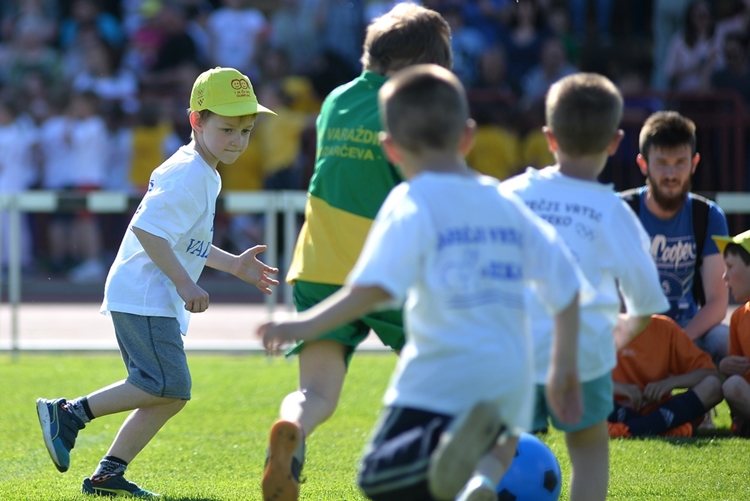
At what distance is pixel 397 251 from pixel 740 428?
3622 mm

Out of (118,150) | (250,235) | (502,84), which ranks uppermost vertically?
(502,84)

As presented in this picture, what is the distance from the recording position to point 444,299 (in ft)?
9.25

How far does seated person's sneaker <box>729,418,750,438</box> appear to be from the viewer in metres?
5.68

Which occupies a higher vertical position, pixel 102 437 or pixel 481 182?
pixel 481 182

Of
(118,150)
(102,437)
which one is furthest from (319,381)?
(118,150)

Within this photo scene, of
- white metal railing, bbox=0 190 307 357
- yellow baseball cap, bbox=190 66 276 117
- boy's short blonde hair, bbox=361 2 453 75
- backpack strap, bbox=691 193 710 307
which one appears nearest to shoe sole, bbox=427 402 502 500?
boy's short blonde hair, bbox=361 2 453 75

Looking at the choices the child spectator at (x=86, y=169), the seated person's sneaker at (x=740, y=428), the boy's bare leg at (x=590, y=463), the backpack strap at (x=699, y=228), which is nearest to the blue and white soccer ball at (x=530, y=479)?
the boy's bare leg at (x=590, y=463)

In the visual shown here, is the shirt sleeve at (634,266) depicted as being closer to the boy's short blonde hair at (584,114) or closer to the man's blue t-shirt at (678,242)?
the boy's short blonde hair at (584,114)

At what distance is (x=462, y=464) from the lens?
8.89 ft

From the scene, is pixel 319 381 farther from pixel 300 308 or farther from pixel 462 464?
pixel 462 464

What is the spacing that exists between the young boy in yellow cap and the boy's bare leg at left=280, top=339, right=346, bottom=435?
2.40 feet

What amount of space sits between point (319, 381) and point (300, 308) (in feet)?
0.99

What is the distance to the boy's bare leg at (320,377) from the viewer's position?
3.81m

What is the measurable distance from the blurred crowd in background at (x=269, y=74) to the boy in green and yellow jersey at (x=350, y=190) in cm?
828
